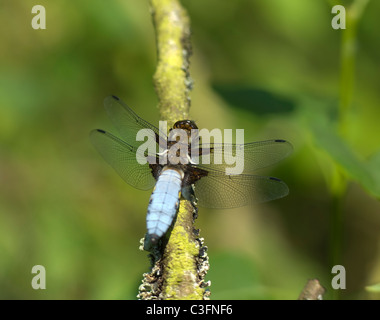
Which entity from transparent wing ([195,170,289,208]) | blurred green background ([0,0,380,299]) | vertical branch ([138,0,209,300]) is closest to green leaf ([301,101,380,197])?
transparent wing ([195,170,289,208])

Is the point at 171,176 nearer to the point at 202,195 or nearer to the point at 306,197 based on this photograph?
the point at 202,195

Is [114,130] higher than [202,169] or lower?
higher

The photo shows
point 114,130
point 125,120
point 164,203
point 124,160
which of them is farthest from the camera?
point 114,130

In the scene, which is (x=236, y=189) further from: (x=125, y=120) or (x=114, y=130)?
(x=114, y=130)

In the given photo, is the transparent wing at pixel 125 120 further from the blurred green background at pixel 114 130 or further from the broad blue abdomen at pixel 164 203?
the blurred green background at pixel 114 130

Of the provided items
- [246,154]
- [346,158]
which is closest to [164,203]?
[246,154]

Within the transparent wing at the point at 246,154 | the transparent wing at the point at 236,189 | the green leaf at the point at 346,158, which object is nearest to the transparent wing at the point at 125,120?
the transparent wing at the point at 246,154

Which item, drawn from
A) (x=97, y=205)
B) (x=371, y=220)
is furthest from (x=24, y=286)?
(x=371, y=220)

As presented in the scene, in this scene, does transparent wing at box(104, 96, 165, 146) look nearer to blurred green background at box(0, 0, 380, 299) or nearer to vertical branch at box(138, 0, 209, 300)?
vertical branch at box(138, 0, 209, 300)
